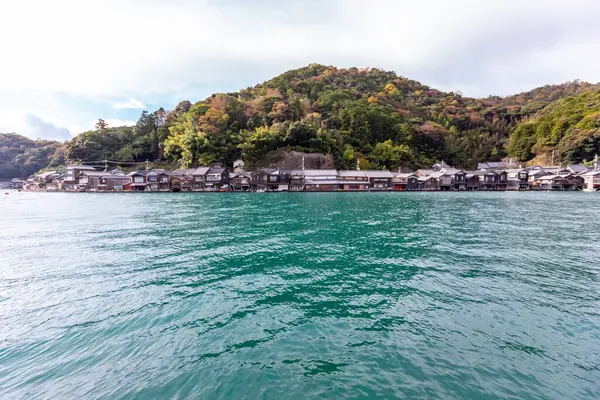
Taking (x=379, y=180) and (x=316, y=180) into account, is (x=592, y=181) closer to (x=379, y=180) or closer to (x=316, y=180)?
(x=379, y=180)

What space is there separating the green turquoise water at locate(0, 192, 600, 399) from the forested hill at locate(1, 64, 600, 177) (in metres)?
55.6

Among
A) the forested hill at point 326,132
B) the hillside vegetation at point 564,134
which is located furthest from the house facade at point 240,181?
the hillside vegetation at point 564,134

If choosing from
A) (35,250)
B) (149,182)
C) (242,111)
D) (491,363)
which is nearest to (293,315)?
(491,363)

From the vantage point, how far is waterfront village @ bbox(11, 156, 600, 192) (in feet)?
196

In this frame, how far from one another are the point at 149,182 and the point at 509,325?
68038 millimetres

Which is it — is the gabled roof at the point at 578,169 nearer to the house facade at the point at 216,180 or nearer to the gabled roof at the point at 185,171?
the house facade at the point at 216,180

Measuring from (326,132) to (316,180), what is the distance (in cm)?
1735

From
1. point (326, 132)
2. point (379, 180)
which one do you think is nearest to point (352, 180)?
point (379, 180)

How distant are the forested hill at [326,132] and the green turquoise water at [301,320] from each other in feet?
182

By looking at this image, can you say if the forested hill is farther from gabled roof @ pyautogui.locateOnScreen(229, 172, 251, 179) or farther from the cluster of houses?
the cluster of houses

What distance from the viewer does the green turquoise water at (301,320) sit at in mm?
4750

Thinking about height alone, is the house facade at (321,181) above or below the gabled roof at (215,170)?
below

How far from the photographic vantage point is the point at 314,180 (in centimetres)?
6094

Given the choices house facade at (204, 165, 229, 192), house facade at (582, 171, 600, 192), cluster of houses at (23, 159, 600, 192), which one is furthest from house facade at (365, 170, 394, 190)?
house facade at (582, 171, 600, 192)
